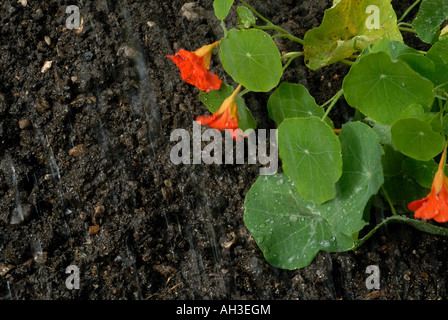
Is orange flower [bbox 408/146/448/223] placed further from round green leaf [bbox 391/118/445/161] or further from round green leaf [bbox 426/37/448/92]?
round green leaf [bbox 426/37/448/92]

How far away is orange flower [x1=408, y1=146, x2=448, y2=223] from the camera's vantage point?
1050mm

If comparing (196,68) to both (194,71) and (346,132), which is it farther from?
(346,132)

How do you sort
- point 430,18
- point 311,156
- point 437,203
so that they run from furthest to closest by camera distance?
1. point 430,18
2. point 311,156
3. point 437,203

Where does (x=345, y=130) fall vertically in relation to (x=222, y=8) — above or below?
below

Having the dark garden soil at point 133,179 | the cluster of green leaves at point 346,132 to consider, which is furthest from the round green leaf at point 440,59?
the dark garden soil at point 133,179

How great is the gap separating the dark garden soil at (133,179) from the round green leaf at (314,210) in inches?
3.6

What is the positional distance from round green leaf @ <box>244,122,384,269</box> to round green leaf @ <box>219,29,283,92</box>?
9.6 inches

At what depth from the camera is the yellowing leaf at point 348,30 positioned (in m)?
1.36

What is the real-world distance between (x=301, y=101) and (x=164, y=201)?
1.59ft

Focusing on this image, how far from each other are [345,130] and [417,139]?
18 cm

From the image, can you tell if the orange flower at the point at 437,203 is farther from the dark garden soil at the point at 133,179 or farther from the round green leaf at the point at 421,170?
the dark garden soil at the point at 133,179

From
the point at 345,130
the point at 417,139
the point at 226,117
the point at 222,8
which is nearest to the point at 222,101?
the point at 226,117

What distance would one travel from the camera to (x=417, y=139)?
3.57ft

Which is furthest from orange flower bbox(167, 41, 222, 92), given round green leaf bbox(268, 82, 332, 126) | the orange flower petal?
round green leaf bbox(268, 82, 332, 126)
